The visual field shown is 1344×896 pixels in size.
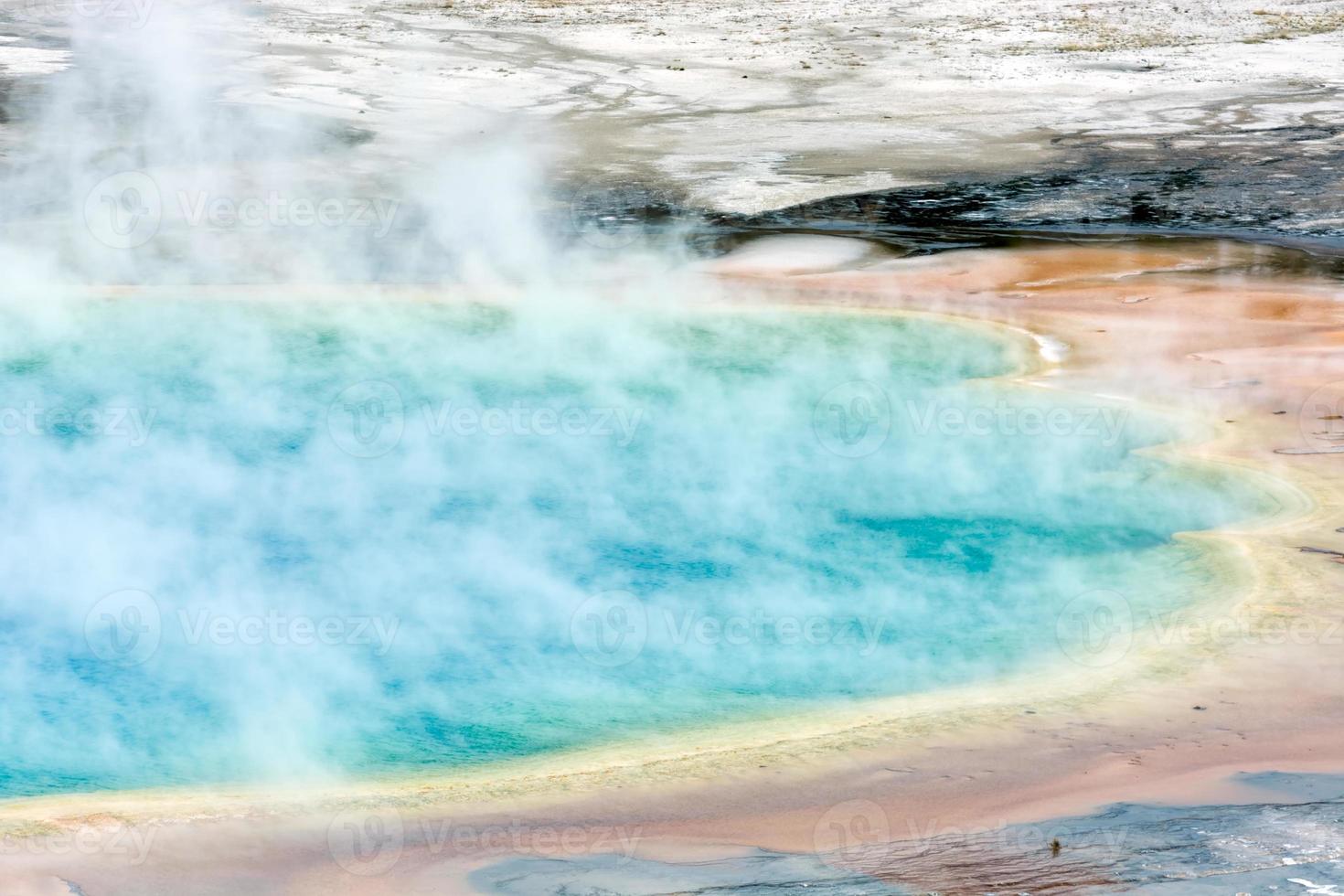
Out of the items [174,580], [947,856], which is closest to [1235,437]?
[947,856]

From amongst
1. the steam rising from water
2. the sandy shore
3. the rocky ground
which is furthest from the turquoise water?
the rocky ground

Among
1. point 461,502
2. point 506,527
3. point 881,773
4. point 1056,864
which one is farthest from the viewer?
point 461,502

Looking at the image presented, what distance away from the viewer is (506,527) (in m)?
5.71

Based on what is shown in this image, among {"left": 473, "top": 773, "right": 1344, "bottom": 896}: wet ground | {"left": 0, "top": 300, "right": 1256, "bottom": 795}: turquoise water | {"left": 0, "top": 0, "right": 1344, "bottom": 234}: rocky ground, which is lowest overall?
{"left": 0, "top": 300, "right": 1256, "bottom": 795}: turquoise water

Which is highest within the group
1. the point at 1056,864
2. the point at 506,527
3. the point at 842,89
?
the point at 842,89

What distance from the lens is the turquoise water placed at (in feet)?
14.6

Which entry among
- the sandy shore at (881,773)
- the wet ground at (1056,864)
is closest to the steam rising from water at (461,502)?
the sandy shore at (881,773)

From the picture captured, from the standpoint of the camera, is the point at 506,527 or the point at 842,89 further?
the point at 842,89

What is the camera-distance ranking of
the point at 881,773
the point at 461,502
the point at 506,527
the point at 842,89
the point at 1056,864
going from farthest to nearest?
the point at 842,89, the point at 461,502, the point at 506,527, the point at 881,773, the point at 1056,864

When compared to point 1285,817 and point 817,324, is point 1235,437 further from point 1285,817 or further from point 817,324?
point 1285,817

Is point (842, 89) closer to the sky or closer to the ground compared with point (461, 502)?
closer to the sky

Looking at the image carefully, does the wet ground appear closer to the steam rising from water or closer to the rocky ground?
the steam rising from water

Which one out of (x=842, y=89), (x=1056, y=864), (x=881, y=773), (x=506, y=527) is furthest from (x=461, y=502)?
(x=842, y=89)

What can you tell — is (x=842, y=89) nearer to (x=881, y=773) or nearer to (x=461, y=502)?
(x=461, y=502)
